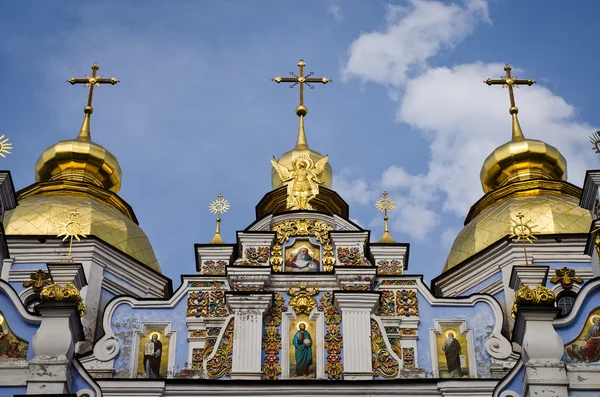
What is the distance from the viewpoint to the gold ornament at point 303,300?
18.4 meters

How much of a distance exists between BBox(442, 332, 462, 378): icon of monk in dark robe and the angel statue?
3.54 meters

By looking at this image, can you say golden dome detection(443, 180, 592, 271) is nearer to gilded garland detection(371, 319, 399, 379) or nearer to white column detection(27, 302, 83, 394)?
gilded garland detection(371, 319, 399, 379)

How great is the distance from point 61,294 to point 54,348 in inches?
31.3

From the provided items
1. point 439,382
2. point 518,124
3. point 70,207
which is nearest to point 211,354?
point 439,382

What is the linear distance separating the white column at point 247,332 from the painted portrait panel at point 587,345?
14.5ft

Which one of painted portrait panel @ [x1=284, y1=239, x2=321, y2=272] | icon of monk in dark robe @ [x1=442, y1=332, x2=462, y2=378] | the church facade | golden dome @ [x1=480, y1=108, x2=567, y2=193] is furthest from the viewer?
golden dome @ [x1=480, y1=108, x2=567, y2=193]

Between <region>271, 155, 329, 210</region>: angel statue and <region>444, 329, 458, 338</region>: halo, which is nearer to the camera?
<region>444, 329, 458, 338</region>: halo

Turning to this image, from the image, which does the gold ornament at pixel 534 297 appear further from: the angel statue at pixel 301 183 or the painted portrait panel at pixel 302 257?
the angel statue at pixel 301 183

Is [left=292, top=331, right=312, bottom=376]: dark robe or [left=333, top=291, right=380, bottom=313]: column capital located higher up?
[left=333, top=291, right=380, bottom=313]: column capital

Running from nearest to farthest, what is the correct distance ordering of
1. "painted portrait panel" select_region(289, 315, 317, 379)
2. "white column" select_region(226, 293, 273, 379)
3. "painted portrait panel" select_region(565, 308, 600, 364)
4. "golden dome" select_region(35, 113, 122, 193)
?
"painted portrait panel" select_region(565, 308, 600, 364) → "white column" select_region(226, 293, 273, 379) → "painted portrait panel" select_region(289, 315, 317, 379) → "golden dome" select_region(35, 113, 122, 193)

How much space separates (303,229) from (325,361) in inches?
104

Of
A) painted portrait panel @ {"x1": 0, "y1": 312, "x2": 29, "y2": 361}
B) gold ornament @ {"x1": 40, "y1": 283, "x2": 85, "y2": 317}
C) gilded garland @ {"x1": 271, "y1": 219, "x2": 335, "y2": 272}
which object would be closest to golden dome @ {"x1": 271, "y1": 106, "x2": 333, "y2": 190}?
gilded garland @ {"x1": 271, "y1": 219, "x2": 335, "y2": 272}

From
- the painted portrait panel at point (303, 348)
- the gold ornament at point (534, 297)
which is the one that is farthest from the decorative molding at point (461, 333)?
the painted portrait panel at point (303, 348)

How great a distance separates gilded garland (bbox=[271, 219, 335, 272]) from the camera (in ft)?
62.6
